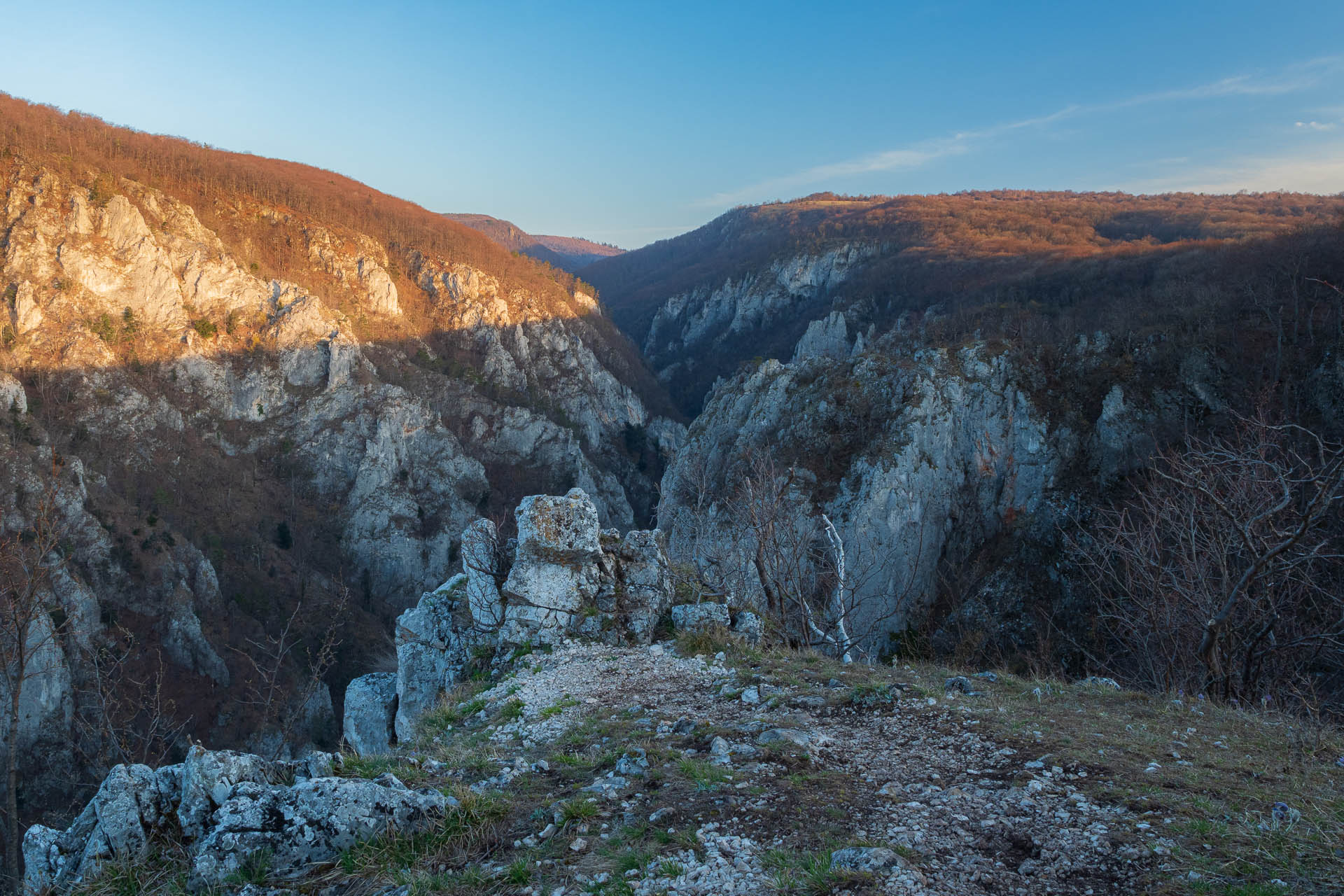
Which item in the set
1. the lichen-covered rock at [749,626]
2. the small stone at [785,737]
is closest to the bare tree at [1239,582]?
the lichen-covered rock at [749,626]

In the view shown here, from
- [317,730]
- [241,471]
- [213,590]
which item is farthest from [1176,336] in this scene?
[241,471]

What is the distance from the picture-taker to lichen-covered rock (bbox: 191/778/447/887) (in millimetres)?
3916

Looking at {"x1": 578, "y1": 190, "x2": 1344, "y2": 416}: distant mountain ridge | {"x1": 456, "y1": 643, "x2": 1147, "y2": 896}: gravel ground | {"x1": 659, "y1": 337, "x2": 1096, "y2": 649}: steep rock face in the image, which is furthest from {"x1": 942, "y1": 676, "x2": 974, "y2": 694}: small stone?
{"x1": 578, "y1": 190, "x2": 1344, "y2": 416}: distant mountain ridge

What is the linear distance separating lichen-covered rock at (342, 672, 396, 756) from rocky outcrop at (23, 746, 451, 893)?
7.43 m

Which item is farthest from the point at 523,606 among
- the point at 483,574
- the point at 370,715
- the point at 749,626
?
the point at 749,626

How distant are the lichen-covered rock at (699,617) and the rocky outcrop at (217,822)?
6867 mm

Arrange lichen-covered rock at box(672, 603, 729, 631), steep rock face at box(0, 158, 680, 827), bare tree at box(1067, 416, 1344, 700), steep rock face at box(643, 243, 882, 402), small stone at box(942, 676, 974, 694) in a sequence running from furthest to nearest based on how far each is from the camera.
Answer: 1. steep rock face at box(643, 243, 882, 402)
2. steep rock face at box(0, 158, 680, 827)
3. lichen-covered rock at box(672, 603, 729, 631)
4. bare tree at box(1067, 416, 1344, 700)
5. small stone at box(942, 676, 974, 694)

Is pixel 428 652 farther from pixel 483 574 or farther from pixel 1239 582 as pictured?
pixel 1239 582

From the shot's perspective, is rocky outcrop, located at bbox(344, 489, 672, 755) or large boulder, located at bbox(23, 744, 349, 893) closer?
large boulder, located at bbox(23, 744, 349, 893)

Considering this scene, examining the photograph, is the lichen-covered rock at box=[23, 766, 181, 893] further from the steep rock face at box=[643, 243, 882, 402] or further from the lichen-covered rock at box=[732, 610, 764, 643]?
the steep rock face at box=[643, 243, 882, 402]

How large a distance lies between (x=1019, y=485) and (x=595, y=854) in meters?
39.4

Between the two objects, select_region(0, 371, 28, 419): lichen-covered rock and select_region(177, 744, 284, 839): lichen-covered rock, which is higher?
select_region(0, 371, 28, 419): lichen-covered rock

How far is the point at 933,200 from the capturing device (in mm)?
150750

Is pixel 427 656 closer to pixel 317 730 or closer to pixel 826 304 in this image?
pixel 317 730
